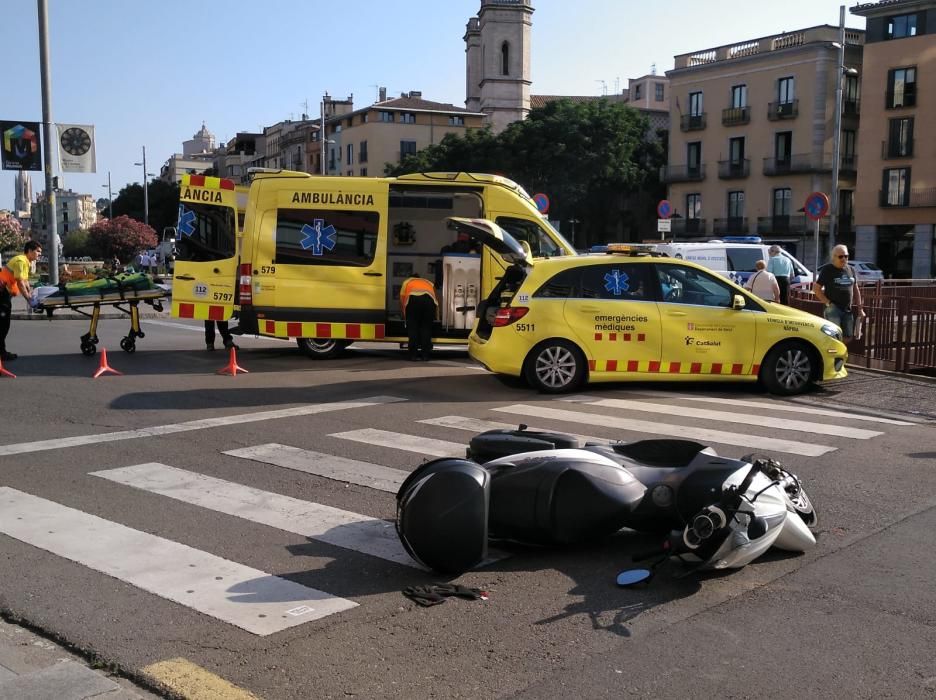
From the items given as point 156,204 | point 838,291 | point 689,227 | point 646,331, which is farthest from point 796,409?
point 156,204

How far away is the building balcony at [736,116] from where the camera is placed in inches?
2397

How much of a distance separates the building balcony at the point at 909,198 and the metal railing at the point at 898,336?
42.5 m

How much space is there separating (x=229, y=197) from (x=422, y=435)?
8.75 meters

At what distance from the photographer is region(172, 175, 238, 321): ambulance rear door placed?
1567cm

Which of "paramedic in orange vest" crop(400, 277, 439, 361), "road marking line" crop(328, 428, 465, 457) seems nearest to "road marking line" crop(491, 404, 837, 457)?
"road marking line" crop(328, 428, 465, 457)

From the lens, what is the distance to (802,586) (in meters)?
5.00

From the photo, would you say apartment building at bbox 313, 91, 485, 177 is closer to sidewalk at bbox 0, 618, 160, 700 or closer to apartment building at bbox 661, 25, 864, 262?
apartment building at bbox 661, 25, 864, 262

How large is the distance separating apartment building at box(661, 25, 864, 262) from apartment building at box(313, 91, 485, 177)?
3996 cm

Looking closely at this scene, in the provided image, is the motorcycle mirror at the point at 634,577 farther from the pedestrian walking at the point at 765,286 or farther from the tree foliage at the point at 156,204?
the tree foliage at the point at 156,204

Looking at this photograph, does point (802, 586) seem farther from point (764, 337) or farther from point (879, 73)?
point (879, 73)

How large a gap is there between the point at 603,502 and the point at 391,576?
4.02 ft

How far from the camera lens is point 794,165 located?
2302 inches

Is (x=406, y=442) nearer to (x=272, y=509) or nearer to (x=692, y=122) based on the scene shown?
(x=272, y=509)

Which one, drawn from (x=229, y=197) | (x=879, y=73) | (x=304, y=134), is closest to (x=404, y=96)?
(x=304, y=134)
